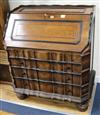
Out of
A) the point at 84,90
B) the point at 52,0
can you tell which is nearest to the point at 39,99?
the point at 84,90

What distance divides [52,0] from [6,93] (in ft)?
3.62

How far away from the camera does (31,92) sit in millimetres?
1851

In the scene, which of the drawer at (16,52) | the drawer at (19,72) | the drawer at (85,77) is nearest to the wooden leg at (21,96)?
the drawer at (19,72)

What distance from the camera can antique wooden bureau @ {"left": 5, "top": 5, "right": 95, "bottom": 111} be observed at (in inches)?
59.0

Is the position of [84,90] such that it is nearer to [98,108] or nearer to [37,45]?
[98,108]

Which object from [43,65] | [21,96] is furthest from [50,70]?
[21,96]

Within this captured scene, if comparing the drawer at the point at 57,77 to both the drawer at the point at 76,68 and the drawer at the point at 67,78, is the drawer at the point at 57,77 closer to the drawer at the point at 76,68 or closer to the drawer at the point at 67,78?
the drawer at the point at 67,78

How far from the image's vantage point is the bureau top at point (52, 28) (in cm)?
149

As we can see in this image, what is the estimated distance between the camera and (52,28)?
157 centimetres

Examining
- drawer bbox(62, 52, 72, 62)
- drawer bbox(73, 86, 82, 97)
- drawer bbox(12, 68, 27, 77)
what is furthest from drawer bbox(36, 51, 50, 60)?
drawer bbox(73, 86, 82, 97)

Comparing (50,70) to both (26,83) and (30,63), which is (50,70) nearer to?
(30,63)

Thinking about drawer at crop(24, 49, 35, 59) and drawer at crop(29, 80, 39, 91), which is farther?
drawer at crop(29, 80, 39, 91)

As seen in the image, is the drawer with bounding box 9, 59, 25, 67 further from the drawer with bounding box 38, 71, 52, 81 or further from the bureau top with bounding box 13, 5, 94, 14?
the bureau top with bounding box 13, 5, 94, 14

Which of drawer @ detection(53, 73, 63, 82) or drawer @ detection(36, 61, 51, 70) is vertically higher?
drawer @ detection(36, 61, 51, 70)
